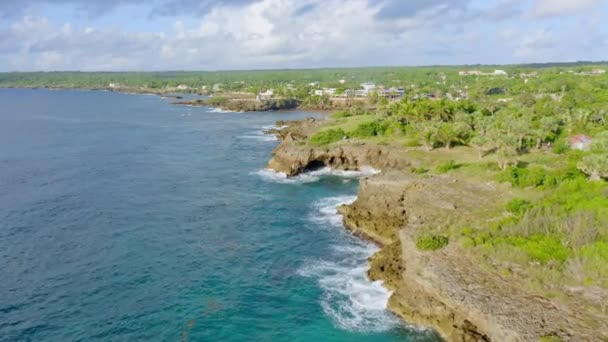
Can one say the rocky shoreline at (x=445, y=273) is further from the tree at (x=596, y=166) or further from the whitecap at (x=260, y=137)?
the whitecap at (x=260, y=137)

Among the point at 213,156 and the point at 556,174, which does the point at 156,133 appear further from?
the point at 556,174

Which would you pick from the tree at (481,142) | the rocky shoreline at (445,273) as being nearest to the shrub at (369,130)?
the tree at (481,142)

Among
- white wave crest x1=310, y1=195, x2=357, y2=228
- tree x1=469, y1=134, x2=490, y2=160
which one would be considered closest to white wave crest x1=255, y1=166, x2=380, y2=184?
white wave crest x1=310, y1=195, x2=357, y2=228

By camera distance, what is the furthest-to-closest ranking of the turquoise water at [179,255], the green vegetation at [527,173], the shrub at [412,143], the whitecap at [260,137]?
the whitecap at [260,137]
the shrub at [412,143]
the turquoise water at [179,255]
the green vegetation at [527,173]

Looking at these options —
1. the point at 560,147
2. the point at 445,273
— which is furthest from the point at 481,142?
the point at 445,273

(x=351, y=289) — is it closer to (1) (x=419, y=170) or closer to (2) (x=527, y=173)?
(2) (x=527, y=173)

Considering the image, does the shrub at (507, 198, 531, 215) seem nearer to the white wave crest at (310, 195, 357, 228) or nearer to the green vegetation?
the green vegetation
